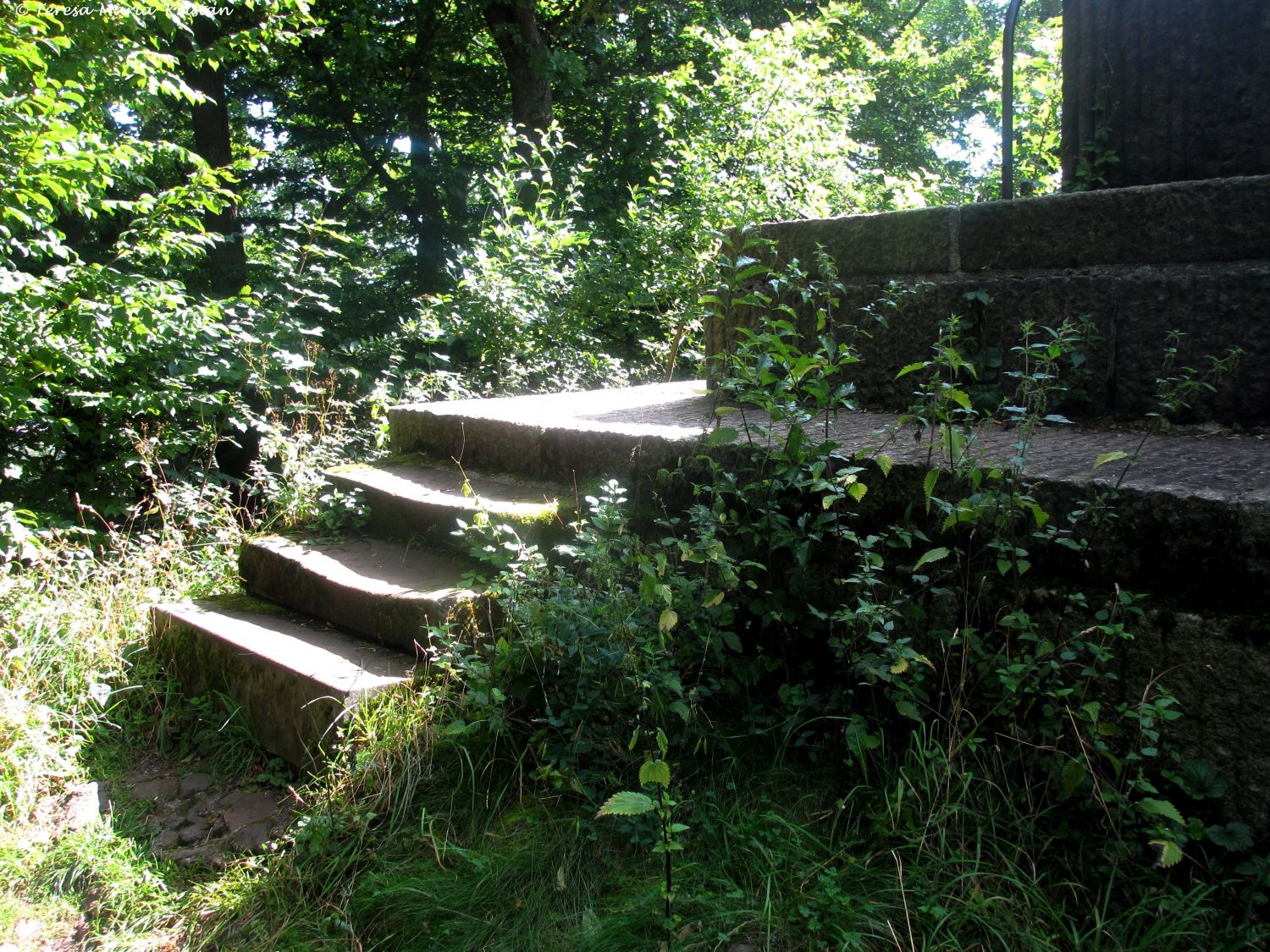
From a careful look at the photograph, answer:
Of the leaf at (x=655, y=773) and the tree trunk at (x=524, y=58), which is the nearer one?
the leaf at (x=655, y=773)

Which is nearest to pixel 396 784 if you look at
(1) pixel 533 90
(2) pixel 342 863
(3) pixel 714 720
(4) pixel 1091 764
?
(2) pixel 342 863

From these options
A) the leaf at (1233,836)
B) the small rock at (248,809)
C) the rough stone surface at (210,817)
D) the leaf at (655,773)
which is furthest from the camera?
the small rock at (248,809)

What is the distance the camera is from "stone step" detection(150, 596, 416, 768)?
2.91m

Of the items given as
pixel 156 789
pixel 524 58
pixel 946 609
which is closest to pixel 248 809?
pixel 156 789

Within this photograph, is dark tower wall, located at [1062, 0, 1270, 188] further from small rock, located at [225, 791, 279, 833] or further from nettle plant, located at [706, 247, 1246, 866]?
small rock, located at [225, 791, 279, 833]

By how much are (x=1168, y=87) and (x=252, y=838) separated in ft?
12.6

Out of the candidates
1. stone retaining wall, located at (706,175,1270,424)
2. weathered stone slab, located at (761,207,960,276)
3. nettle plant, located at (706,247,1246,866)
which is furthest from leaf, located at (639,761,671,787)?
weathered stone slab, located at (761,207,960,276)

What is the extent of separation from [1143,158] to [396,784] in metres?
3.25

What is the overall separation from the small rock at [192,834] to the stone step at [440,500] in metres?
1.30

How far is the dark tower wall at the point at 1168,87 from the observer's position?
3.11 meters

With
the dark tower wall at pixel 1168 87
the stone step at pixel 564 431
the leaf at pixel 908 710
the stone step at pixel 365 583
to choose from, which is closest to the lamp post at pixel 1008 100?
the dark tower wall at pixel 1168 87

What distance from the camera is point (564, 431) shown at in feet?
12.4

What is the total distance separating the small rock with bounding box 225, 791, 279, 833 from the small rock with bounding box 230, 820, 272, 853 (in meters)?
0.03

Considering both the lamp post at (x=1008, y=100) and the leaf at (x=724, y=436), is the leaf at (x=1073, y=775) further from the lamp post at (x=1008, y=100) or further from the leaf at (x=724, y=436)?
the lamp post at (x=1008, y=100)
